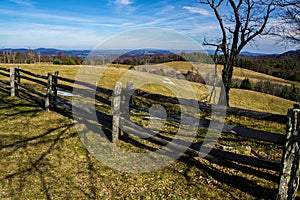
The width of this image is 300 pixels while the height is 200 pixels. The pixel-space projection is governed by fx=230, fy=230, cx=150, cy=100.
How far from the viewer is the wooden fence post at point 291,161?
3564 mm

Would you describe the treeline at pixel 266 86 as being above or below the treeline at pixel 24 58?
below

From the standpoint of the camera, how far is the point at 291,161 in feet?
11.9

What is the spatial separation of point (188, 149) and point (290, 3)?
719 cm

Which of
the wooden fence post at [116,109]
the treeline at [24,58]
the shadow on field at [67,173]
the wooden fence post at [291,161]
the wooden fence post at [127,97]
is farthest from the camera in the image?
the treeline at [24,58]

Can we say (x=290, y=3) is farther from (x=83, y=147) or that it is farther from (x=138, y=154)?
(x=83, y=147)

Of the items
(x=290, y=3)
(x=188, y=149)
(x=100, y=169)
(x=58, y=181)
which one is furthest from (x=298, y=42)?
(x=58, y=181)

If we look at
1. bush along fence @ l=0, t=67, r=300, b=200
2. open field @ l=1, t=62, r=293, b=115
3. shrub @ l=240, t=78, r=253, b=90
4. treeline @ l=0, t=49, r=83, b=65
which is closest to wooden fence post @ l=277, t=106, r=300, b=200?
bush along fence @ l=0, t=67, r=300, b=200

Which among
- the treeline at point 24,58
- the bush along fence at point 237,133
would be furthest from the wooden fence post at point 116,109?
the treeline at point 24,58

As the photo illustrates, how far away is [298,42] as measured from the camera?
861cm

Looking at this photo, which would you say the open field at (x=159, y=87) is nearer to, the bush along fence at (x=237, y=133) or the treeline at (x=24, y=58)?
the bush along fence at (x=237, y=133)

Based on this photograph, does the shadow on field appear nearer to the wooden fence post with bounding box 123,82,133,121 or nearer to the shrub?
the wooden fence post with bounding box 123,82,133,121

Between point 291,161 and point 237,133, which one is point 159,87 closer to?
point 237,133

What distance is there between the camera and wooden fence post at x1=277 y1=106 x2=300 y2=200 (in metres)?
3.56

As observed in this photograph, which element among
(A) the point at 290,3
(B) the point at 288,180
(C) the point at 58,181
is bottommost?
(C) the point at 58,181
